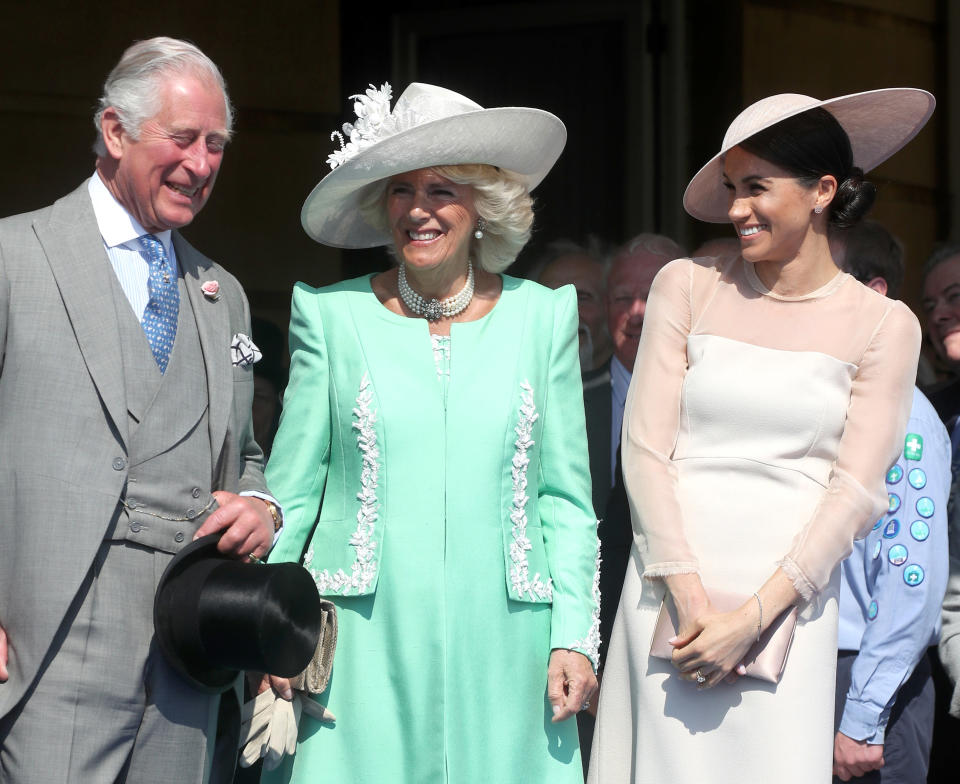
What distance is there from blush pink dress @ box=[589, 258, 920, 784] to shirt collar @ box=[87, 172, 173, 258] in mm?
1146

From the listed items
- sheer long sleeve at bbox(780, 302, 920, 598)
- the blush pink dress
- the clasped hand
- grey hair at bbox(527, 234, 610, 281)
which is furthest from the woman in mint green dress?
grey hair at bbox(527, 234, 610, 281)

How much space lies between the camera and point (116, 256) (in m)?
3.04

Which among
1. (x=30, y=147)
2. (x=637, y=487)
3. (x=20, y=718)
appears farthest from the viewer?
(x=30, y=147)

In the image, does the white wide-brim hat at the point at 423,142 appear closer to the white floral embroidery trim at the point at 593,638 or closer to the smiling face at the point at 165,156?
the smiling face at the point at 165,156

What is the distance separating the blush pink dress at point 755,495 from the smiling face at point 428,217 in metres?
0.52

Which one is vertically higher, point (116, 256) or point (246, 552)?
point (116, 256)

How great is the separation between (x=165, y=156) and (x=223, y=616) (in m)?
0.94

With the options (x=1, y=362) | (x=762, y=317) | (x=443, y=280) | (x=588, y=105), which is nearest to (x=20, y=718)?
(x=1, y=362)

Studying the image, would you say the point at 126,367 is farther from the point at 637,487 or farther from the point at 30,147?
the point at 30,147

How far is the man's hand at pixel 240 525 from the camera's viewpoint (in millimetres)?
3033

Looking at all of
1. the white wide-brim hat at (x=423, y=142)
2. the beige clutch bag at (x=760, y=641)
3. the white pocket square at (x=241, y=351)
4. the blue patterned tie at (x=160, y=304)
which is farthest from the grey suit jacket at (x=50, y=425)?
the beige clutch bag at (x=760, y=641)

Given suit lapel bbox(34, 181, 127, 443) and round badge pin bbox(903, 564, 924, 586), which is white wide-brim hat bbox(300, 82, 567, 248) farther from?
round badge pin bbox(903, 564, 924, 586)

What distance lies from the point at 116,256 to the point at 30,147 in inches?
123

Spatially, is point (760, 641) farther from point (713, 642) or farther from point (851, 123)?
point (851, 123)
